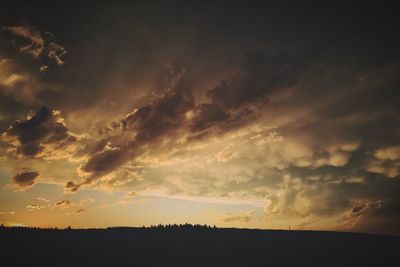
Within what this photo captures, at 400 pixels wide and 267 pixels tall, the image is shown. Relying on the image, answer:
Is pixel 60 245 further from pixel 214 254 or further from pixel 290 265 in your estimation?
pixel 290 265

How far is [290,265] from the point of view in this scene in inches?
5994

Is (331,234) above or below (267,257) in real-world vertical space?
above

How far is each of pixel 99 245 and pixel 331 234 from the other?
387 feet

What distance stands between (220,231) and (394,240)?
88.5 m

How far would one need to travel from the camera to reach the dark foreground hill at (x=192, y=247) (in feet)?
463

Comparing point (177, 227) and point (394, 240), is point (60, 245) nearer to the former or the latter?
point (177, 227)

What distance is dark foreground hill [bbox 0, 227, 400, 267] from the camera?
463ft

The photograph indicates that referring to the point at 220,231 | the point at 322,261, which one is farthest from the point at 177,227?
the point at 322,261

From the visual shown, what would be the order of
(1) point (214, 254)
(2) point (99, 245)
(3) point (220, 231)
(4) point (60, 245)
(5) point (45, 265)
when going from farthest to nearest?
(3) point (220, 231), (1) point (214, 254), (2) point (99, 245), (4) point (60, 245), (5) point (45, 265)

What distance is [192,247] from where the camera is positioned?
171 metres

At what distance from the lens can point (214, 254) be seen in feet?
544

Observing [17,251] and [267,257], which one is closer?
[17,251]

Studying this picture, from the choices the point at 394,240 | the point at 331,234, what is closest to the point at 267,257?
the point at 331,234

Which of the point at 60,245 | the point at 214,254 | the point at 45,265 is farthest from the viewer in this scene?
the point at 214,254
